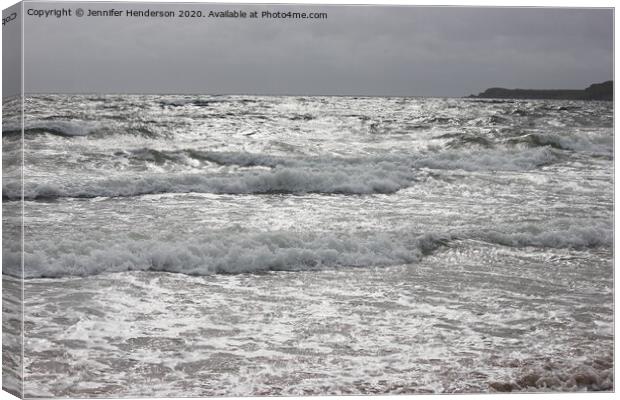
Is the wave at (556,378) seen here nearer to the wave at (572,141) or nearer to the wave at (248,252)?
the wave at (248,252)

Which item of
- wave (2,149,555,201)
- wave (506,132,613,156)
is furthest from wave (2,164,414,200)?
wave (506,132,613,156)

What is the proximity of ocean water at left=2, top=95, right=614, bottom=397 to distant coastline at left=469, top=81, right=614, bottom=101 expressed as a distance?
0.06 metres

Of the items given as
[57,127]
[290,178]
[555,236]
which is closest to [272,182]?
[290,178]

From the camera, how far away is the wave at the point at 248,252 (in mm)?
5418

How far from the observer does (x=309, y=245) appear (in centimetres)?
564

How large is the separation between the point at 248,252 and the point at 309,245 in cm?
36

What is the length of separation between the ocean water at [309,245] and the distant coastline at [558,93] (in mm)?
57

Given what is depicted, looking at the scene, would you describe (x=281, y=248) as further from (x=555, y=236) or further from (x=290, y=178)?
(x=555, y=236)

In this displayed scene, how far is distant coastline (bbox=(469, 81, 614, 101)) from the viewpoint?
566 centimetres

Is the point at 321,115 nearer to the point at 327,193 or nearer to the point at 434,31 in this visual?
the point at 327,193

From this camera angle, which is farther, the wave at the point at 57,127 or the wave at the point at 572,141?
the wave at the point at 572,141

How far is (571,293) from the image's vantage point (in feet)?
18.5

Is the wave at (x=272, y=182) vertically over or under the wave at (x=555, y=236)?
over

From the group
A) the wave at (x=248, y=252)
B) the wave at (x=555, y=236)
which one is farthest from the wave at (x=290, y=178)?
the wave at (x=555, y=236)
